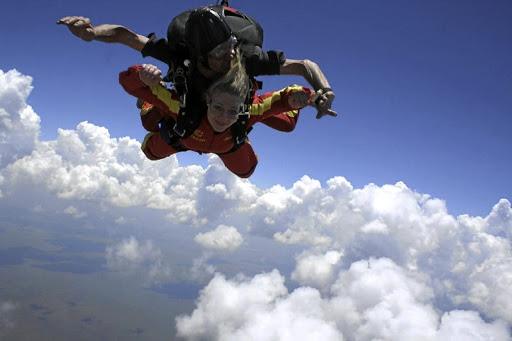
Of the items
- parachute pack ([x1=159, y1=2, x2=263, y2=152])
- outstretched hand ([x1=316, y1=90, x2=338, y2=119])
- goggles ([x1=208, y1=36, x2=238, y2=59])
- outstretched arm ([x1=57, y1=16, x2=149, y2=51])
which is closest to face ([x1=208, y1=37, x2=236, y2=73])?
goggles ([x1=208, y1=36, x2=238, y2=59])

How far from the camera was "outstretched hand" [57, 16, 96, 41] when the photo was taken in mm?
2240

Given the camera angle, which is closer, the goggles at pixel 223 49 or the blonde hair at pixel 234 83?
the goggles at pixel 223 49

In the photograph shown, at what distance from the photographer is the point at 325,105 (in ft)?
8.22

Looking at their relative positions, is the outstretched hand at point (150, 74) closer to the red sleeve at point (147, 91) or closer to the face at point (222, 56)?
the red sleeve at point (147, 91)

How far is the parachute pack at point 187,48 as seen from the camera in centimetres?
278

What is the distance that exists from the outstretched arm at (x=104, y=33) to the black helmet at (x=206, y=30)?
0.56 metres

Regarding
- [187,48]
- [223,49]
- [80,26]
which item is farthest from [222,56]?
[80,26]

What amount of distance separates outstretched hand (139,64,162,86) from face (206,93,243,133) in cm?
58

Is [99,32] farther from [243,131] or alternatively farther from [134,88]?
[243,131]

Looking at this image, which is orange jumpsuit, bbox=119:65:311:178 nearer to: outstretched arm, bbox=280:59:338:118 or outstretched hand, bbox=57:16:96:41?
outstretched arm, bbox=280:59:338:118

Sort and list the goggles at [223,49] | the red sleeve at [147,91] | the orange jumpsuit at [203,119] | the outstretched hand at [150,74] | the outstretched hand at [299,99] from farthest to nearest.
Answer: the orange jumpsuit at [203,119]
the outstretched hand at [299,99]
the red sleeve at [147,91]
the goggles at [223,49]
the outstretched hand at [150,74]

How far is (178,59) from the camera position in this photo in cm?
282

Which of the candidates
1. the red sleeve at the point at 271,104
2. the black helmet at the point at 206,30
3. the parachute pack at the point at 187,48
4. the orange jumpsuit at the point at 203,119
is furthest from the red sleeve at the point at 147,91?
the red sleeve at the point at 271,104

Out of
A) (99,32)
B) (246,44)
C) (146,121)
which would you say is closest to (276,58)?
(246,44)
